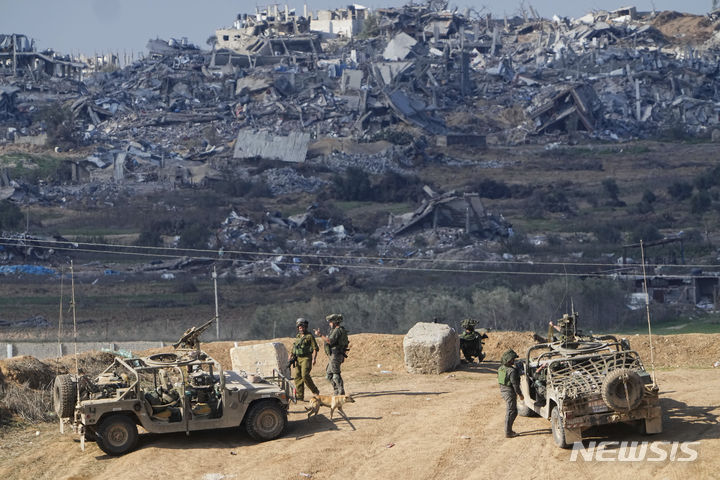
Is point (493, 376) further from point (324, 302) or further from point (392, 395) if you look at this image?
point (324, 302)

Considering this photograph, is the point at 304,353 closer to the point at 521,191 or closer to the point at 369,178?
the point at 521,191

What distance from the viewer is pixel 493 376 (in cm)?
1700

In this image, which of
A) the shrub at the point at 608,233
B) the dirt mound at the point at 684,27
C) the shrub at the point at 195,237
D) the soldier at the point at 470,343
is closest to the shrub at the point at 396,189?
the shrub at the point at 608,233

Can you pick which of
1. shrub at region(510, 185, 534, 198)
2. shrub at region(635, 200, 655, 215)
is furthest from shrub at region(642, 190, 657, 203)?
shrub at region(510, 185, 534, 198)

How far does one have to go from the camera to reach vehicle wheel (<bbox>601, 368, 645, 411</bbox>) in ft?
35.7

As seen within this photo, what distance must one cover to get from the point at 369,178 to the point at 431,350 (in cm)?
3763

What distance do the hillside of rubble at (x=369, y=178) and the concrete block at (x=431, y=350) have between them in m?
10.0

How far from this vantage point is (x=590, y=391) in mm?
11109

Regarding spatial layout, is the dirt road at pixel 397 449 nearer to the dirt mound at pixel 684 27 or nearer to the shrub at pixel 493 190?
the shrub at pixel 493 190

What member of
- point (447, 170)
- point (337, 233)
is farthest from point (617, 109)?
point (337, 233)

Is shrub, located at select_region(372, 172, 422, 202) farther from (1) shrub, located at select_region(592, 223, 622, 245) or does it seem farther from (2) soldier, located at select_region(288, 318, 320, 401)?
(2) soldier, located at select_region(288, 318, 320, 401)

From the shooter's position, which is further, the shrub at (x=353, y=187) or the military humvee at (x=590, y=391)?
the shrub at (x=353, y=187)

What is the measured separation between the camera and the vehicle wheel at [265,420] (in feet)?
41.3

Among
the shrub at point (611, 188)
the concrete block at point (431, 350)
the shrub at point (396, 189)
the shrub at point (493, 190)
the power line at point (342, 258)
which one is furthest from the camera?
the shrub at point (493, 190)
